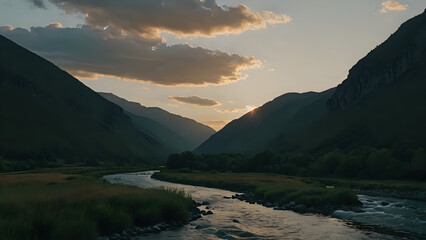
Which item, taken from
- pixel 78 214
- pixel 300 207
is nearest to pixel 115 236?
pixel 78 214

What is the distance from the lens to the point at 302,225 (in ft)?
123

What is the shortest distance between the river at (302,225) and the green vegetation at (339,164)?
5046 centimetres

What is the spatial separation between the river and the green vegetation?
1987 inches

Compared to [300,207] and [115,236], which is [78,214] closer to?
[115,236]

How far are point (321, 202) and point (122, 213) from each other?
30.1 m

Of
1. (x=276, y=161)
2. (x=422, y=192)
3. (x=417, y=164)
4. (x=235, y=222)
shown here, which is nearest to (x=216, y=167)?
(x=276, y=161)

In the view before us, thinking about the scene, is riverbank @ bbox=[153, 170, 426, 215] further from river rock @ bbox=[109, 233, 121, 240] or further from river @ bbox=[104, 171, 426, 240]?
river rock @ bbox=[109, 233, 121, 240]

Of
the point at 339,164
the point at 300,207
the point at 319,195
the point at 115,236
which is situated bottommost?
the point at 115,236

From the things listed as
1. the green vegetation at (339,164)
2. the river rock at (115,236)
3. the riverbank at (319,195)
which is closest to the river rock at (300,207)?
the riverbank at (319,195)

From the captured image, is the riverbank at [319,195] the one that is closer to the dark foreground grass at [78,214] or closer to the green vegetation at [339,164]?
the dark foreground grass at [78,214]

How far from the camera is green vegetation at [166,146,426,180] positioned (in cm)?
9576

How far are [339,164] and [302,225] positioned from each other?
81.1 metres

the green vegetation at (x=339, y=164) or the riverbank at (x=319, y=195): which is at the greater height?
the green vegetation at (x=339, y=164)

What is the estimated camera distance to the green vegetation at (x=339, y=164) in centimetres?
9576
